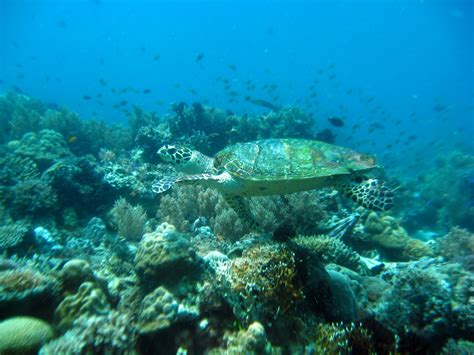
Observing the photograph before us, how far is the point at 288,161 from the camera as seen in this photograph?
5270mm

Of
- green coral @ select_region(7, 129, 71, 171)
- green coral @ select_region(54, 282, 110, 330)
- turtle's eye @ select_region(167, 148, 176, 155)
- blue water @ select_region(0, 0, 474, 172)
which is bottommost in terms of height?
green coral @ select_region(54, 282, 110, 330)

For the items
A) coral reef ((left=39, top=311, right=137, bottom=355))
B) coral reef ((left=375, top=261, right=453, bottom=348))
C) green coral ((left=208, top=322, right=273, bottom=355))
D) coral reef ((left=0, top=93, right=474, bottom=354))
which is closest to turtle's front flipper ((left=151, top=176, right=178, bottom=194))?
coral reef ((left=0, top=93, right=474, bottom=354))

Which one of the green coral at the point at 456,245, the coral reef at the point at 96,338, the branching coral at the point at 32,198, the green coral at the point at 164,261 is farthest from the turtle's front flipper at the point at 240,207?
the green coral at the point at 456,245

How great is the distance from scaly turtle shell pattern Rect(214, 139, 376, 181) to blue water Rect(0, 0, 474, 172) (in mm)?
101344

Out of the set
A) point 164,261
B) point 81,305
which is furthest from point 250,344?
point 81,305

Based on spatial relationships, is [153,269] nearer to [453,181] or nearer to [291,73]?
[453,181]

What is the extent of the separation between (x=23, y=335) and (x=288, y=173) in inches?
159

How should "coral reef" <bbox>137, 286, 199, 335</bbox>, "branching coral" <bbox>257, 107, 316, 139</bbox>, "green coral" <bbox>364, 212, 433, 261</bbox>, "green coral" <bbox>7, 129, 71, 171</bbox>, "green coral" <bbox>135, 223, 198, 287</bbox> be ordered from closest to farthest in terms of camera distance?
"coral reef" <bbox>137, 286, 199, 335</bbox>, "green coral" <bbox>135, 223, 198, 287</bbox>, "green coral" <bbox>364, 212, 433, 261</bbox>, "green coral" <bbox>7, 129, 71, 171</bbox>, "branching coral" <bbox>257, 107, 316, 139</bbox>

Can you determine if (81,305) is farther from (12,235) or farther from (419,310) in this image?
(419,310)

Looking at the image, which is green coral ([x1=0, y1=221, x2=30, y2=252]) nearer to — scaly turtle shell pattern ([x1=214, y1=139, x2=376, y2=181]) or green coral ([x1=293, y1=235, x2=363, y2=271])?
scaly turtle shell pattern ([x1=214, y1=139, x2=376, y2=181])

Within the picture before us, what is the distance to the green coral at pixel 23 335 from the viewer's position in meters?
2.73

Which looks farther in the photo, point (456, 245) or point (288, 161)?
point (456, 245)

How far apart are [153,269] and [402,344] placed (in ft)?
10.1

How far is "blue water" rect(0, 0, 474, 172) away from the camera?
117062 mm
